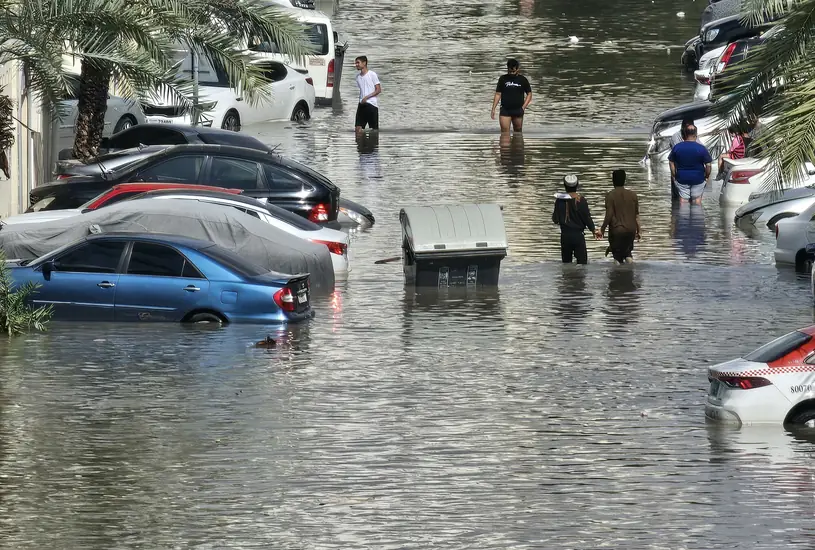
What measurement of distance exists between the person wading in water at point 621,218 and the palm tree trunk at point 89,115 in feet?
30.6

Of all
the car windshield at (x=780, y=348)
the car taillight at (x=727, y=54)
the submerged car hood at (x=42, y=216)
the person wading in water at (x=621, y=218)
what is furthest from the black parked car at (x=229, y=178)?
the car taillight at (x=727, y=54)

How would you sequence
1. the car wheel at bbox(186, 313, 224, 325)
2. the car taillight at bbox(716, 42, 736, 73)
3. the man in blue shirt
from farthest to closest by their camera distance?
1. the car taillight at bbox(716, 42, 736, 73)
2. the man in blue shirt
3. the car wheel at bbox(186, 313, 224, 325)

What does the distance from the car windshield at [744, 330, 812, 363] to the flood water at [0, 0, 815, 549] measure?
73 centimetres

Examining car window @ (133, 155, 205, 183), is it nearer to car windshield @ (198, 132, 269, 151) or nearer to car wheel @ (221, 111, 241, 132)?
car windshield @ (198, 132, 269, 151)

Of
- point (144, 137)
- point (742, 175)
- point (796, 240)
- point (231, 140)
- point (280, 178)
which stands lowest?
point (796, 240)

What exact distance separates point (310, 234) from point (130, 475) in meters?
9.27

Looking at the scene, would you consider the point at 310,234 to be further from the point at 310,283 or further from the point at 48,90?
the point at 48,90

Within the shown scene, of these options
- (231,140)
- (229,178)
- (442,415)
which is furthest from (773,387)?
(231,140)

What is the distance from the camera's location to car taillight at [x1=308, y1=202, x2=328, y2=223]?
2528 cm

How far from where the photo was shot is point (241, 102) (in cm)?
3716

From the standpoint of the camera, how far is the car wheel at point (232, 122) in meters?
36.7

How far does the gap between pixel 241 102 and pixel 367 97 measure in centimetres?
272

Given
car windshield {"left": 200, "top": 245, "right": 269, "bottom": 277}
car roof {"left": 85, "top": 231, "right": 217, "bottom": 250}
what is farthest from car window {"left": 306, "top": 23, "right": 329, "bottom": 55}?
car roof {"left": 85, "top": 231, "right": 217, "bottom": 250}

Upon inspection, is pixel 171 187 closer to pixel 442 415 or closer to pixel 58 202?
pixel 58 202
